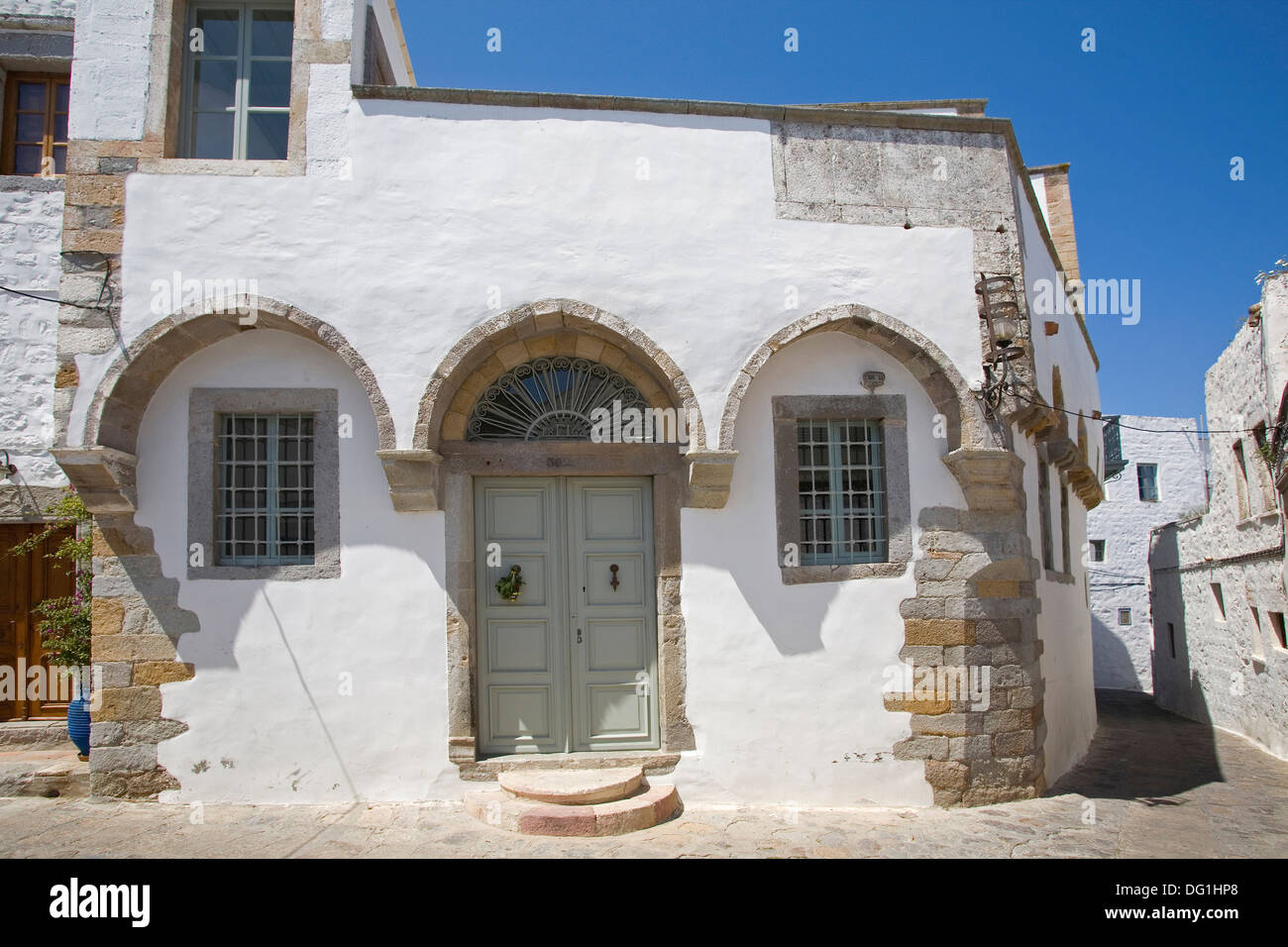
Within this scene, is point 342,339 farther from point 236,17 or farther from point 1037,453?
point 1037,453

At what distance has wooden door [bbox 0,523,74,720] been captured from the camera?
7488mm

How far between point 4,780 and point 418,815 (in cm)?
284

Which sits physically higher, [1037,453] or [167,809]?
[1037,453]

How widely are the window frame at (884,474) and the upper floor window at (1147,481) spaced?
69.7 feet

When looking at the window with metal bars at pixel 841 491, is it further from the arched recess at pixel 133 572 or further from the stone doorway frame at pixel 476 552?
the arched recess at pixel 133 572

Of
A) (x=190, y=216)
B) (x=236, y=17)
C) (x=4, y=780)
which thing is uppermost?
(x=236, y=17)

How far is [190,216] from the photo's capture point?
627 centimetres

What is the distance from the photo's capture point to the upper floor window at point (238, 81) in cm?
668

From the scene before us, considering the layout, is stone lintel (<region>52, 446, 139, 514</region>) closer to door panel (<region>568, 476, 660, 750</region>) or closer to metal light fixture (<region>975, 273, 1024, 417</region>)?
door panel (<region>568, 476, 660, 750</region>)

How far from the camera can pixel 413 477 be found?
20.0 ft

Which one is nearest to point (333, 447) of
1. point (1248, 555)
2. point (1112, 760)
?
point (1112, 760)

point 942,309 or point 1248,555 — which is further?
point 1248,555

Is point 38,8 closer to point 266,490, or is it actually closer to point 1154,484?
point 266,490

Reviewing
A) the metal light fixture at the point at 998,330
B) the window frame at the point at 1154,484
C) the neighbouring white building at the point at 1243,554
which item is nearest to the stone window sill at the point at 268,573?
the metal light fixture at the point at 998,330
